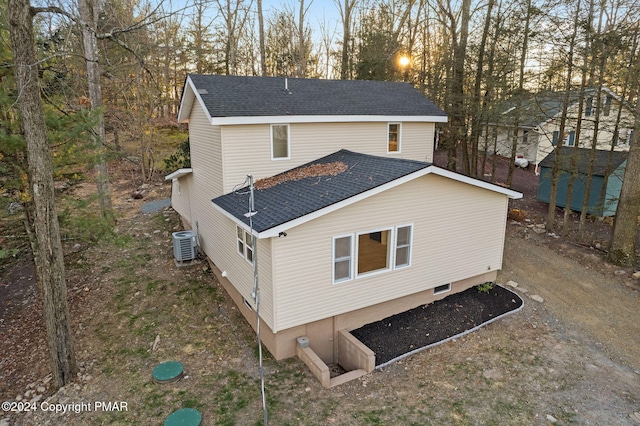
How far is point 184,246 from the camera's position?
1323cm

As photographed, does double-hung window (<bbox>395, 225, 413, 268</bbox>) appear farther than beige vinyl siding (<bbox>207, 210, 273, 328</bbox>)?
Yes

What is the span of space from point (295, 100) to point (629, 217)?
11453 millimetres

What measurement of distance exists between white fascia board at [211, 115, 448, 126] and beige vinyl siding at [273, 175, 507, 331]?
419 centimetres

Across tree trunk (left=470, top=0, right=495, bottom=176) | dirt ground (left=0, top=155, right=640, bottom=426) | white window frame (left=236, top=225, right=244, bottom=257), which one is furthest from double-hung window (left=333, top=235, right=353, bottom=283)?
tree trunk (left=470, top=0, right=495, bottom=176)

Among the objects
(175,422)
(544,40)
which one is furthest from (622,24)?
(175,422)

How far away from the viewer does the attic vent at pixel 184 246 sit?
13.1 m

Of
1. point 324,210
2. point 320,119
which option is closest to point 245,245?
point 324,210

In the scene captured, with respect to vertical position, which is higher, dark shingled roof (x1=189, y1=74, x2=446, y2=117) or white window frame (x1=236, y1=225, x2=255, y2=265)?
dark shingled roof (x1=189, y1=74, x2=446, y2=117)

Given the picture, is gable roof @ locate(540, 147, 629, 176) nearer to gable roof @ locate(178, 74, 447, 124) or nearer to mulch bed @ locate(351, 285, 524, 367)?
gable roof @ locate(178, 74, 447, 124)

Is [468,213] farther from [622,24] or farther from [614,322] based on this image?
[622,24]

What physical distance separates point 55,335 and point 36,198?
2854 millimetres

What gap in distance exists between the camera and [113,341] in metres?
9.70

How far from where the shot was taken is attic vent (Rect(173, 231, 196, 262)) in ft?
43.1

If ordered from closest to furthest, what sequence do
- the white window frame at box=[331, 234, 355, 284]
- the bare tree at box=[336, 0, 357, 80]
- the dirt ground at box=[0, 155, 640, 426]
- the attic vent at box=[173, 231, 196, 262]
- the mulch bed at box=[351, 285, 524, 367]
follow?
1. the dirt ground at box=[0, 155, 640, 426]
2. the white window frame at box=[331, 234, 355, 284]
3. the mulch bed at box=[351, 285, 524, 367]
4. the attic vent at box=[173, 231, 196, 262]
5. the bare tree at box=[336, 0, 357, 80]
